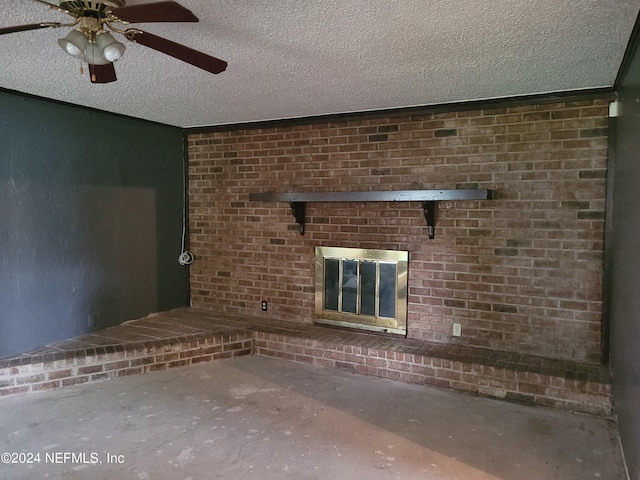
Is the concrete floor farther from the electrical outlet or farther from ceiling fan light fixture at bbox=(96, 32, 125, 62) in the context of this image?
ceiling fan light fixture at bbox=(96, 32, 125, 62)

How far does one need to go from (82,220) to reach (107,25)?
2466 millimetres

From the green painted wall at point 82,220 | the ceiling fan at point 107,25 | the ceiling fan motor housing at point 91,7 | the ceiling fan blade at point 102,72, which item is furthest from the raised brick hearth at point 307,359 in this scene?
the ceiling fan motor housing at point 91,7

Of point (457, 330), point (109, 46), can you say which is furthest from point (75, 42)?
point (457, 330)

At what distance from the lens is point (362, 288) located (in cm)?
398

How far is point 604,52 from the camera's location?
244cm

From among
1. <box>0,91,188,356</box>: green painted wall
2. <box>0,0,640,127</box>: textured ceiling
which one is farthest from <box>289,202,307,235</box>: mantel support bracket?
<box>0,91,188,356</box>: green painted wall

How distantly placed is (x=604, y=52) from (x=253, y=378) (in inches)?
123

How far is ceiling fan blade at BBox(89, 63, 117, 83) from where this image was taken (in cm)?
209

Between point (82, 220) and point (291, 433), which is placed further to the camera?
point (82, 220)

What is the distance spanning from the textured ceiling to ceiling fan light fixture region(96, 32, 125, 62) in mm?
207

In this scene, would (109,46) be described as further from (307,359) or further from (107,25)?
(307,359)

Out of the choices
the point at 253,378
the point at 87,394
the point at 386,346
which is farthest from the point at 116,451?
the point at 386,346

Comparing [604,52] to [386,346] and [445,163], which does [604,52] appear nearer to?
[445,163]

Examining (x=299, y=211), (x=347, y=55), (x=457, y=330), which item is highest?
(x=347, y=55)
